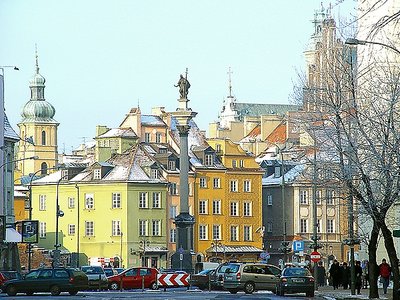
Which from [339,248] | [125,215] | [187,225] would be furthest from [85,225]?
[187,225]

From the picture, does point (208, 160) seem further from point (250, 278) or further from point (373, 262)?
point (373, 262)

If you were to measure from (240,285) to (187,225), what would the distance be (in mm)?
28980

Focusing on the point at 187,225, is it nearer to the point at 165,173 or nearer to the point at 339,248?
the point at 165,173

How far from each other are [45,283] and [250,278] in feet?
34.1

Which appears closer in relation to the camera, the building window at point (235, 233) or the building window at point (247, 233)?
the building window at point (235, 233)

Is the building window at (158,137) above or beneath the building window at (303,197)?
above

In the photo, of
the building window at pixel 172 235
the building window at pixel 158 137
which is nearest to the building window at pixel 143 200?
the building window at pixel 172 235

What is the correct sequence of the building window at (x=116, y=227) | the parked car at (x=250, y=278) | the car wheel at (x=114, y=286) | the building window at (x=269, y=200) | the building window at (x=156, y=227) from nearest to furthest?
the parked car at (x=250, y=278)
the car wheel at (x=114, y=286)
the building window at (x=116, y=227)
the building window at (x=156, y=227)
the building window at (x=269, y=200)

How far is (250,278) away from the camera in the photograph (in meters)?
69.6

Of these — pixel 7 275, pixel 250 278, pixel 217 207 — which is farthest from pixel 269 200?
pixel 250 278

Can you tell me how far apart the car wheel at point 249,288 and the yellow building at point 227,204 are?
65.4 m

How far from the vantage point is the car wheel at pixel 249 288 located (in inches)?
2720

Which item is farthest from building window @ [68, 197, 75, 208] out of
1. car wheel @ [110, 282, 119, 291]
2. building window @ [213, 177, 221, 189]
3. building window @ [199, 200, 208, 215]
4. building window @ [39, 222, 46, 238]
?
car wheel @ [110, 282, 119, 291]

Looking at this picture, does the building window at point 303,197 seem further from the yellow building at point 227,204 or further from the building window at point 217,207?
the building window at point 217,207
